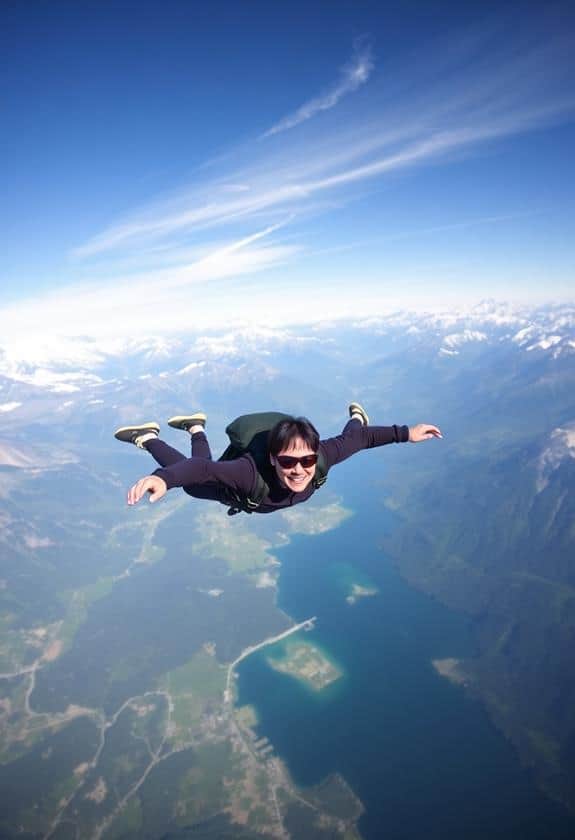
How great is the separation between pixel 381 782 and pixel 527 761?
97.6 ft

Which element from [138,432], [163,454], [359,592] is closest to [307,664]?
[359,592]

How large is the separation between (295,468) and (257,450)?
768 mm

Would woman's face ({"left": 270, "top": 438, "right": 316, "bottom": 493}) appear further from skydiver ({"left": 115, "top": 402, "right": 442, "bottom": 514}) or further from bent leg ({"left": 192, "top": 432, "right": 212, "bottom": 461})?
bent leg ({"left": 192, "top": 432, "right": 212, "bottom": 461})

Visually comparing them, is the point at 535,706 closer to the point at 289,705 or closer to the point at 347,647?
the point at 347,647

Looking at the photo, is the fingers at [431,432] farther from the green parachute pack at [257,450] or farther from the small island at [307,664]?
the small island at [307,664]

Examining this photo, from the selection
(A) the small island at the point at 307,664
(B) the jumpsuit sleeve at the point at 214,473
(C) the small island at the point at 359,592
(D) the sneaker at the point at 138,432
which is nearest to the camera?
(B) the jumpsuit sleeve at the point at 214,473

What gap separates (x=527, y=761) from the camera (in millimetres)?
80688

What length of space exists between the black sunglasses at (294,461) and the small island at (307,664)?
104m

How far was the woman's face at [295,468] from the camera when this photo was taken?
5.98 meters

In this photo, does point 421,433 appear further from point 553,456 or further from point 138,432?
point 553,456

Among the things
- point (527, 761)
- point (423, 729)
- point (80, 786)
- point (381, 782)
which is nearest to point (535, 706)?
point (527, 761)

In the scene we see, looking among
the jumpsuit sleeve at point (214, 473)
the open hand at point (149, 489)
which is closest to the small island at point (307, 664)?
the jumpsuit sleeve at point (214, 473)

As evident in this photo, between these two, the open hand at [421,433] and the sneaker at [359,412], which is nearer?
the open hand at [421,433]

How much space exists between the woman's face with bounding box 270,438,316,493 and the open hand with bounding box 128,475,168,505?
1.72 meters
